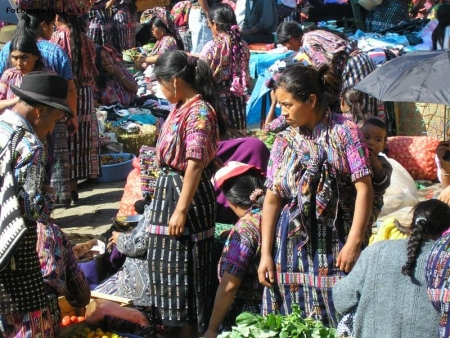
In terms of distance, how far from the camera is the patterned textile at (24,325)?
407 cm

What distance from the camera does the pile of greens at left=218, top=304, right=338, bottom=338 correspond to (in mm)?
3832

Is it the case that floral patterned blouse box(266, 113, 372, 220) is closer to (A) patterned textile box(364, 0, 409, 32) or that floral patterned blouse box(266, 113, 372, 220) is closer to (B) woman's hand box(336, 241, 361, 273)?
(B) woman's hand box(336, 241, 361, 273)

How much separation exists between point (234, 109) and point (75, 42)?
68.4 inches

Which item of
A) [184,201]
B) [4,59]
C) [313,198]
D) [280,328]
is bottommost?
[280,328]

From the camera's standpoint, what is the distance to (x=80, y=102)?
292 inches

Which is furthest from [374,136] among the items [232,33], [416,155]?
[232,33]

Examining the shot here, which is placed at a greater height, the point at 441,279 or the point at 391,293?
the point at 441,279

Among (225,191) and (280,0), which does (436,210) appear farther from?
(280,0)

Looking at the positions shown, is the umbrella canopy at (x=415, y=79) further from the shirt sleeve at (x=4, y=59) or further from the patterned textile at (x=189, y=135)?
the shirt sleeve at (x=4, y=59)

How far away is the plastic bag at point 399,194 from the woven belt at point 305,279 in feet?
8.01

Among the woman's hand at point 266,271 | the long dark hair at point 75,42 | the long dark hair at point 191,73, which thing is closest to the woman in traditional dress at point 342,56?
the long dark hair at point 191,73

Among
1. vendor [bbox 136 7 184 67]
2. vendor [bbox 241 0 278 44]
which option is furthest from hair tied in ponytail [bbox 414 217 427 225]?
vendor [bbox 241 0 278 44]

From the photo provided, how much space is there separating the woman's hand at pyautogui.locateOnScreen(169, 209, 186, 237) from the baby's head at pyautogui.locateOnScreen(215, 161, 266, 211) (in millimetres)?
325

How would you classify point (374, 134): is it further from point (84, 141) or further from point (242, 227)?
point (84, 141)
